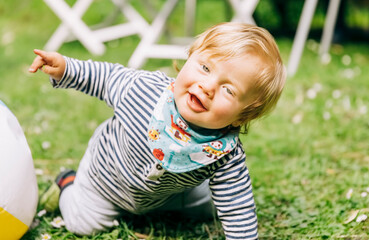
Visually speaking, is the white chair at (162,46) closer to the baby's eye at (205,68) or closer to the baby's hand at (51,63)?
the baby's hand at (51,63)

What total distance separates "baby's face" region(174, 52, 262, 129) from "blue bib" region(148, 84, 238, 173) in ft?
0.24

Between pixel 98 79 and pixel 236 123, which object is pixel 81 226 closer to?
pixel 98 79

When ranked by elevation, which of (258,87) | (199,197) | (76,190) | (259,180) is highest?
(258,87)

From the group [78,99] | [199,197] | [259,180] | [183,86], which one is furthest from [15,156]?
[78,99]

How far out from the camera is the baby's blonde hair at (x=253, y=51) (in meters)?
1.43

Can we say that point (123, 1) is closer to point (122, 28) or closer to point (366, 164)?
point (122, 28)

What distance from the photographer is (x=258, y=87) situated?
145 centimetres

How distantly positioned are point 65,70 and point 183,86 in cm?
49

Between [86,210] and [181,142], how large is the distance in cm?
56

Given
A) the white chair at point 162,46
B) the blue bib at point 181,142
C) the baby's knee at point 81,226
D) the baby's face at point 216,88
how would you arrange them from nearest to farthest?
the baby's face at point 216,88
the blue bib at point 181,142
the baby's knee at point 81,226
the white chair at point 162,46

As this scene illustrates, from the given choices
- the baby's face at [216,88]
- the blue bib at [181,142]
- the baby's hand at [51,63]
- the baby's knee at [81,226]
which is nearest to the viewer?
the baby's face at [216,88]

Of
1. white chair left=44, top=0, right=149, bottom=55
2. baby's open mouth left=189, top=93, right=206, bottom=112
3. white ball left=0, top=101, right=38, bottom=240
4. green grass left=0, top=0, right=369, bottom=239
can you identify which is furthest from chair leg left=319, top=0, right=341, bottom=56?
white ball left=0, top=101, right=38, bottom=240

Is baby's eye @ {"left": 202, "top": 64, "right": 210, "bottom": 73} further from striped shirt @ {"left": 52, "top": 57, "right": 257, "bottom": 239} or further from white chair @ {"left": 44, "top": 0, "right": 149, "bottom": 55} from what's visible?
white chair @ {"left": 44, "top": 0, "right": 149, "bottom": 55}

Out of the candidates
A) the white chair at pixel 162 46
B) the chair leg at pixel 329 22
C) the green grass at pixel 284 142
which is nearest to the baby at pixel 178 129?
the green grass at pixel 284 142
